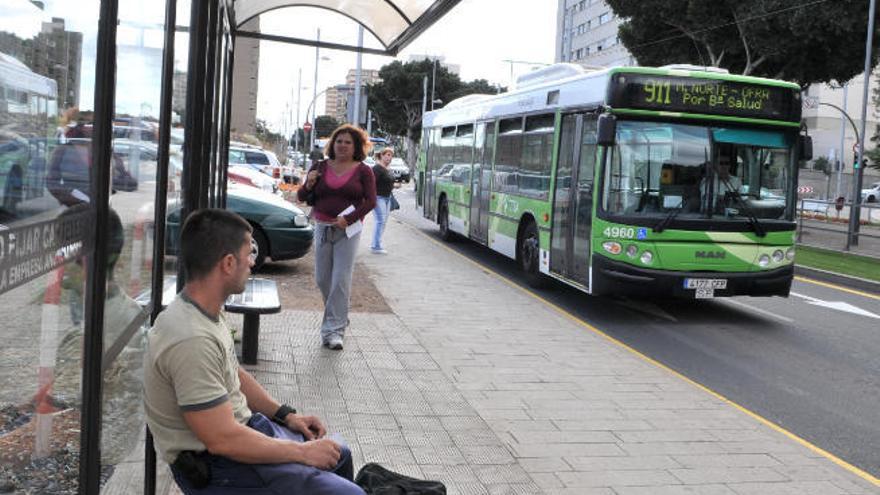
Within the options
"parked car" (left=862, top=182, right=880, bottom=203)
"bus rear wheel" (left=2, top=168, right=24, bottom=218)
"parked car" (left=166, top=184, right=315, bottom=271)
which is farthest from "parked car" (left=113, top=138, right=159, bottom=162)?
"parked car" (left=862, top=182, right=880, bottom=203)

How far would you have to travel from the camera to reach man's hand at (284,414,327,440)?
3162 millimetres

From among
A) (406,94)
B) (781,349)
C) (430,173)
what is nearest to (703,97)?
(781,349)

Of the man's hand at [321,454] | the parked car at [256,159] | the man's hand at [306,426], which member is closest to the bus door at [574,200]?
the man's hand at [306,426]

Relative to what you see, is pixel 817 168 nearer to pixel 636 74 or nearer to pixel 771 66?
pixel 771 66

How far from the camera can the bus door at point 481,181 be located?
14.4 m

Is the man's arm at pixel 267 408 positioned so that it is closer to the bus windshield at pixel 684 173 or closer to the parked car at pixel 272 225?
the bus windshield at pixel 684 173

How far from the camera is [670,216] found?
9.27 meters

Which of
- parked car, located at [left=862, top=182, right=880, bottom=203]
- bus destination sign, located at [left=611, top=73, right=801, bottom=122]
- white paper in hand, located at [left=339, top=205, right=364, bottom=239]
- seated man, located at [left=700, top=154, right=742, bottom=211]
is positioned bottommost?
white paper in hand, located at [left=339, top=205, right=364, bottom=239]

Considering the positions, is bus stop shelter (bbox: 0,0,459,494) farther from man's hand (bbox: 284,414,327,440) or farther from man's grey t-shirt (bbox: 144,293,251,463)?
man's hand (bbox: 284,414,327,440)

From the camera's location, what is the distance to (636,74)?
9.37 m

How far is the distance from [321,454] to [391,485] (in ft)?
1.32

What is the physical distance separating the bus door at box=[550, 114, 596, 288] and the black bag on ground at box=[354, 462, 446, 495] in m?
6.74

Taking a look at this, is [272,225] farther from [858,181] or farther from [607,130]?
[858,181]

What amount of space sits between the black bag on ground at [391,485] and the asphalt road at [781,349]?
138 inches
